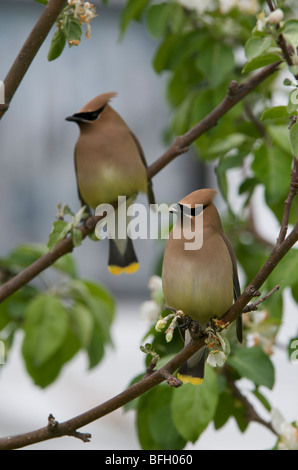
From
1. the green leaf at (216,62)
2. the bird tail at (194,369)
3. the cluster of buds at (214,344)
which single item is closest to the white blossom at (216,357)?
the cluster of buds at (214,344)

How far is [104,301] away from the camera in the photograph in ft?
5.53

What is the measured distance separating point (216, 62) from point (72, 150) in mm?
2918

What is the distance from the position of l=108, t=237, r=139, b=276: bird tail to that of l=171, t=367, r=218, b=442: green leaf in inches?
8.6

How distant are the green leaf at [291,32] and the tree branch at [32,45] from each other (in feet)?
0.86

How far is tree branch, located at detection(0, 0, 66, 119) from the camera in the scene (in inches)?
33.4

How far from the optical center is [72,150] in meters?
4.36

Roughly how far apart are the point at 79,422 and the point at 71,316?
0.70 m

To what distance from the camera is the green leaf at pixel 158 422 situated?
1191 mm

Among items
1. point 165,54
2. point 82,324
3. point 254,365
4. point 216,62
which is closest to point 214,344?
Answer: point 254,365

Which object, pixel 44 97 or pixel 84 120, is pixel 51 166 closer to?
pixel 44 97

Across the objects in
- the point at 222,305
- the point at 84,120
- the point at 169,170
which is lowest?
the point at 222,305

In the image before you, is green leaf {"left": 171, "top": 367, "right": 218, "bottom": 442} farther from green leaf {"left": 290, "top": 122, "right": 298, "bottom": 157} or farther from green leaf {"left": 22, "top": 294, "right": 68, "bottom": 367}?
green leaf {"left": 290, "top": 122, "right": 298, "bottom": 157}

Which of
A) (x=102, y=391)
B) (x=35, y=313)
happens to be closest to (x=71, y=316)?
(x=35, y=313)

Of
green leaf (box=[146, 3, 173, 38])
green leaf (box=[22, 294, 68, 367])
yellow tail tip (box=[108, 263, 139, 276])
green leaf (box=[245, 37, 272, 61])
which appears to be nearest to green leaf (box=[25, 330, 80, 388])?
green leaf (box=[22, 294, 68, 367])
